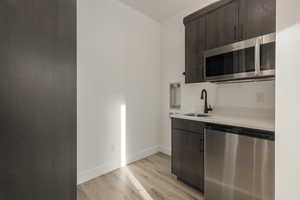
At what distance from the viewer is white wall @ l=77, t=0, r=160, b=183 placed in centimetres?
238

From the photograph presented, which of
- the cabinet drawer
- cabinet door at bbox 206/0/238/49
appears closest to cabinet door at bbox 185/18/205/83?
cabinet door at bbox 206/0/238/49

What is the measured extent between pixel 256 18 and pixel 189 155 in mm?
1887

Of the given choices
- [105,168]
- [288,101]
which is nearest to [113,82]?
[105,168]

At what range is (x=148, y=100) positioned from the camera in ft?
11.4

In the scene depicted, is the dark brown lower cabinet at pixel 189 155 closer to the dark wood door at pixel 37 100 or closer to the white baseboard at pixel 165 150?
the white baseboard at pixel 165 150

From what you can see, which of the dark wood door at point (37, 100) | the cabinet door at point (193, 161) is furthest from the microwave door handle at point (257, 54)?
the dark wood door at point (37, 100)

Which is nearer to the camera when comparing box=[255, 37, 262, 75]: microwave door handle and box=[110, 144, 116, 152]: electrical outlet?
box=[255, 37, 262, 75]: microwave door handle

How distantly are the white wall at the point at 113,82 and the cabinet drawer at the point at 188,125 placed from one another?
1012 mm

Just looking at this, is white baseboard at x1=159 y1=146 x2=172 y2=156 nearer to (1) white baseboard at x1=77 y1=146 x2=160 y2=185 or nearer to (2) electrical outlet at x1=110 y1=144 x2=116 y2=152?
(1) white baseboard at x1=77 y1=146 x2=160 y2=185

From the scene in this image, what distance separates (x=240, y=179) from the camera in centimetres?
158

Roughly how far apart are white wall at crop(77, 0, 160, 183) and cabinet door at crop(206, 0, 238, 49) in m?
1.42

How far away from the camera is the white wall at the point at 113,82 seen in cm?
238

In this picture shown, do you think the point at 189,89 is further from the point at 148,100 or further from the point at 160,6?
the point at 160,6

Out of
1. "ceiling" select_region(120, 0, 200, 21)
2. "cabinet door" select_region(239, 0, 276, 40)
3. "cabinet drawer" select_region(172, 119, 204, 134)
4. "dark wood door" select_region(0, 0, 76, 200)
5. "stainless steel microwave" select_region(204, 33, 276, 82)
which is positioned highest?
"ceiling" select_region(120, 0, 200, 21)
